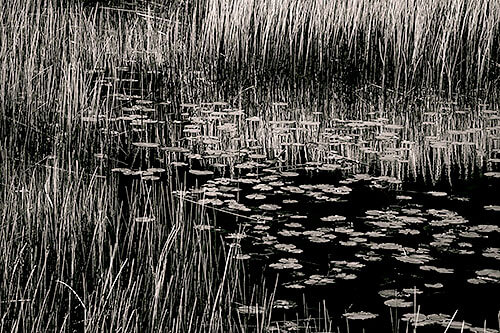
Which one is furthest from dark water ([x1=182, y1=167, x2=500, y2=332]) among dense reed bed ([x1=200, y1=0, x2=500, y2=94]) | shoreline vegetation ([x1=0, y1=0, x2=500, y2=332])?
dense reed bed ([x1=200, y1=0, x2=500, y2=94])

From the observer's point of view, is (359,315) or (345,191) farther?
(345,191)

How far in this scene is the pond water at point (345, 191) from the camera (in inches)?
138

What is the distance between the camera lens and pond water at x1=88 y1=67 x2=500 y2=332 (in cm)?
349

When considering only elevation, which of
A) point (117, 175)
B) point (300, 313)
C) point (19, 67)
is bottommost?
point (300, 313)

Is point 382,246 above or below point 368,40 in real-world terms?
below

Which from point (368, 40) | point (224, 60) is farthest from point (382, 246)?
point (224, 60)

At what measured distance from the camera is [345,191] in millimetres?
4676

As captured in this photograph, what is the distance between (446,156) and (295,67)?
7.71 feet

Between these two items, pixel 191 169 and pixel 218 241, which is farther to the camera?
pixel 191 169

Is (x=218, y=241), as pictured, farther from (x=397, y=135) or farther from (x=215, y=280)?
(x=397, y=135)

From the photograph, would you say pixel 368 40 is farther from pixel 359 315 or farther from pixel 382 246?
pixel 359 315

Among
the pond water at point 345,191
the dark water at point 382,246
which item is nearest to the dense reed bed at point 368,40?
the pond water at point 345,191

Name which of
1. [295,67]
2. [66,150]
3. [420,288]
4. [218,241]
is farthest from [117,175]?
[295,67]

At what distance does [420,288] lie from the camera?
355 cm
